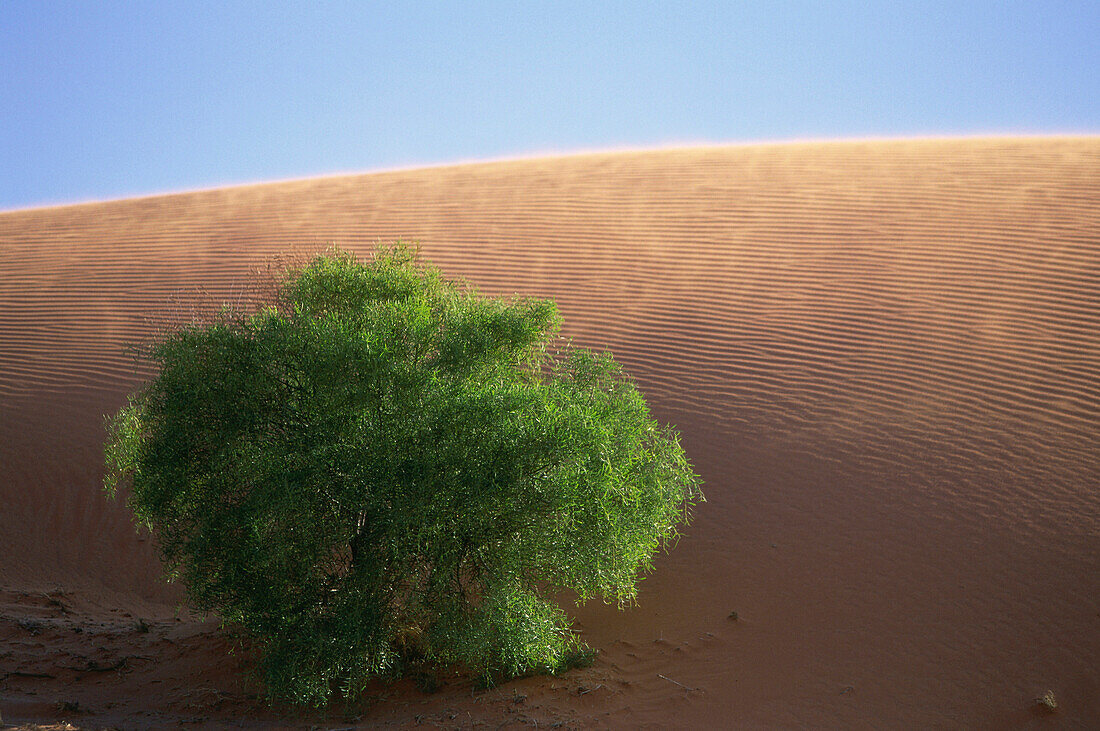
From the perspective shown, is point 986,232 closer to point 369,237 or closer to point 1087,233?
point 1087,233

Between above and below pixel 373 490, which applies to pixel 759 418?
below

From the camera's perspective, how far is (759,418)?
1148cm

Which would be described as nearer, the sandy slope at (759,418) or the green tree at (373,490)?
the green tree at (373,490)

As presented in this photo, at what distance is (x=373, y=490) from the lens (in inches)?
230

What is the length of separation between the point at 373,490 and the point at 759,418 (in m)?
7.16

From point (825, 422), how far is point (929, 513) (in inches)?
87.5

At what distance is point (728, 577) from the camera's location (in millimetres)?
8766

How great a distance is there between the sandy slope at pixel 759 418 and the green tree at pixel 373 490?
1.02 metres

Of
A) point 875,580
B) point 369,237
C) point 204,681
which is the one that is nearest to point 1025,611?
point 875,580

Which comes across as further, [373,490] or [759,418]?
[759,418]

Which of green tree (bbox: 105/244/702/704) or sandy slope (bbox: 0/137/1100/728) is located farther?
sandy slope (bbox: 0/137/1100/728)

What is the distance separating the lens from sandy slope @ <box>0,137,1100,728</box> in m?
7.10

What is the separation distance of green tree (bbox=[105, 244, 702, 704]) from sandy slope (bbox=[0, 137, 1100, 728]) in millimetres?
1016

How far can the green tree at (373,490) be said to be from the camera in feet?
19.1
